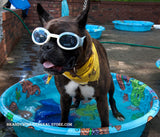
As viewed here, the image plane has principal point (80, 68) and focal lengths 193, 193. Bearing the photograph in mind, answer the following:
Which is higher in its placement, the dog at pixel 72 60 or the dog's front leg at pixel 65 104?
the dog at pixel 72 60

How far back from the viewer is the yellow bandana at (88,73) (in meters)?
1.72

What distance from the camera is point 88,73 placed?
1.73 metres

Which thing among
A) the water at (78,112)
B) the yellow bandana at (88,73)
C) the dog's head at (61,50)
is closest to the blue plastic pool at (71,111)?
the water at (78,112)

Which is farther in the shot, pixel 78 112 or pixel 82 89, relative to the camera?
pixel 78 112

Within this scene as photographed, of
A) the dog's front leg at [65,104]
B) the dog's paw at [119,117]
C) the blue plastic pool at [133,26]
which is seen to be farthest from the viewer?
the blue plastic pool at [133,26]

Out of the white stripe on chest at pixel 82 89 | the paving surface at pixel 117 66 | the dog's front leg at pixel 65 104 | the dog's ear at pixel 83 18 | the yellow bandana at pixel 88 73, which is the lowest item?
the paving surface at pixel 117 66

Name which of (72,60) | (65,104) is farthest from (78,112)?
(72,60)

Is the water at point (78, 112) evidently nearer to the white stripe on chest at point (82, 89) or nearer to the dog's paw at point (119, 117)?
the dog's paw at point (119, 117)

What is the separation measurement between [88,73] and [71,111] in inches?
48.8

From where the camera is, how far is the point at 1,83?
3.27 m

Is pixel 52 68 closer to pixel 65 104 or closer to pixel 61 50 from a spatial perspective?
pixel 61 50

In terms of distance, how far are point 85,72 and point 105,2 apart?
8.75 metres

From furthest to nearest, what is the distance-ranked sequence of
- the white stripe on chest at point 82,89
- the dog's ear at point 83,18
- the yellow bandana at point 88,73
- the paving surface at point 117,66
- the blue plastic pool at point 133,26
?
the blue plastic pool at point 133,26, the paving surface at point 117,66, the white stripe on chest at point 82,89, the yellow bandana at point 88,73, the dog's ear at point 83,18

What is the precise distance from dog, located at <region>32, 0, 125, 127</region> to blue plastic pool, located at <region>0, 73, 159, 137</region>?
0.44 m
